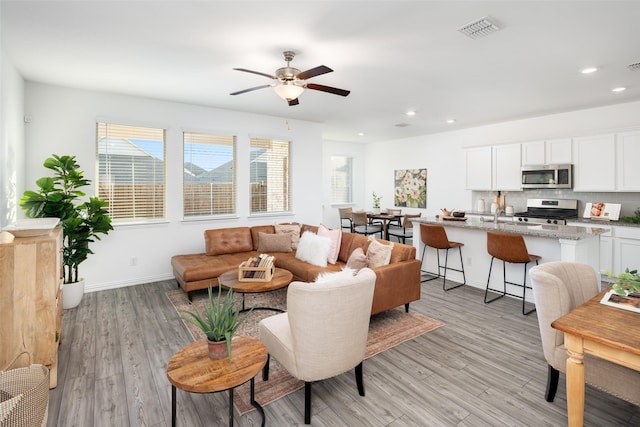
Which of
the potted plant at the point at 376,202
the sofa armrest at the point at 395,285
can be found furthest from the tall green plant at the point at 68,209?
the potted plant at the point at 376,202

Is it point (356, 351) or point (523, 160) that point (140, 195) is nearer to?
point (356, 351)

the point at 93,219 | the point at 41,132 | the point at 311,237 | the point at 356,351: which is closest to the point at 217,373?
the point at 356,351

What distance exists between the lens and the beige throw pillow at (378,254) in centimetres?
359

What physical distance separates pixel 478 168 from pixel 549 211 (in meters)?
1.54

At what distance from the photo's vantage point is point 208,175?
555cm

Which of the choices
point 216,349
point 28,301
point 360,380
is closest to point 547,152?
point 360,380

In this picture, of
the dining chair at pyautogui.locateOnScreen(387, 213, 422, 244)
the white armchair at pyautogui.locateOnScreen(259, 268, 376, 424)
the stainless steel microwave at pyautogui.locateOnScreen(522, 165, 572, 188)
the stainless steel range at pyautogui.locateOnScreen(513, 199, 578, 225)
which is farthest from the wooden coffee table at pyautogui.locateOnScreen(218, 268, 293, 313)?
the stainless steel microwave at pyautogui.locateOnScreen(522, 165, 572, 188)

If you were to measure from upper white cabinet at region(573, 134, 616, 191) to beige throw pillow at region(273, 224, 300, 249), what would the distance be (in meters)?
4.79

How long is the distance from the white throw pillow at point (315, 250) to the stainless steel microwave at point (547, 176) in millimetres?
4169

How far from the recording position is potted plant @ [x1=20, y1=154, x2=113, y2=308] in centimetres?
355

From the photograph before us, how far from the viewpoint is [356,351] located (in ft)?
7.12

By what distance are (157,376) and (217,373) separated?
3.88 feet

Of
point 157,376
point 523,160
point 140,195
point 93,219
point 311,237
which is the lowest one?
point 157,376

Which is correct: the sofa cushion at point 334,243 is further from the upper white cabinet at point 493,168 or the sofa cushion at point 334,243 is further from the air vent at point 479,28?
the upper white cabinet at point 493,168
